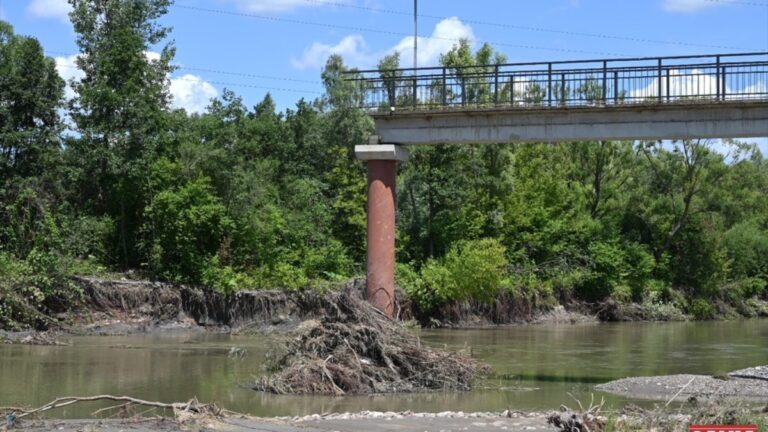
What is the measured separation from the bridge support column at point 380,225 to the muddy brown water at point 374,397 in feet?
12.2

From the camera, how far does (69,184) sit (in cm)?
4116

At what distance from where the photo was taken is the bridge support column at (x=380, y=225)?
3092 centimetres

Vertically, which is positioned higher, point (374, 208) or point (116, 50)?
point (116, 50)

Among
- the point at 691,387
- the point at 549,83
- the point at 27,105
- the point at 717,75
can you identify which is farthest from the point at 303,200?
the point at 691,387

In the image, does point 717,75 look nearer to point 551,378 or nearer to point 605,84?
point 605,84

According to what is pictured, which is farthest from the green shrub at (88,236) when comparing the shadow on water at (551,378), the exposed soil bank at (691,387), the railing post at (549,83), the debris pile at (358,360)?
the exposed soil bank at (691,387)

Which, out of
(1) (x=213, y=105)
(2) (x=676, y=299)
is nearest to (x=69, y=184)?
(1) (x=213, y=105)

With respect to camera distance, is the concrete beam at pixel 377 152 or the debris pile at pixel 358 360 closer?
the debris pile at pixel 358 360

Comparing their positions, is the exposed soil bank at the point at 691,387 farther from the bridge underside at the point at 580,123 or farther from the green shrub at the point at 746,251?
the green shrub at the point at 746,251

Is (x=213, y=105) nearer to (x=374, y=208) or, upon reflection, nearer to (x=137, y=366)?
(x=374, y=208)

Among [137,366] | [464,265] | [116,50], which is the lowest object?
[137,366]

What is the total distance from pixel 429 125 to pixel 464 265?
13.4 metres

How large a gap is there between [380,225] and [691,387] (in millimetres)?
12258

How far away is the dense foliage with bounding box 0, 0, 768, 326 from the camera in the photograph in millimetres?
40219
